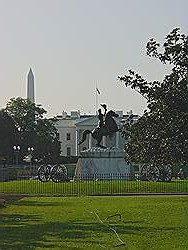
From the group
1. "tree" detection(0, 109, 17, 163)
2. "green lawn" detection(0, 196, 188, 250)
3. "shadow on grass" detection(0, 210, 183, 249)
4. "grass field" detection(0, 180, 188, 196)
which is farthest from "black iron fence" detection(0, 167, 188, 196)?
"tree" detection(0, 109, 17, 163)

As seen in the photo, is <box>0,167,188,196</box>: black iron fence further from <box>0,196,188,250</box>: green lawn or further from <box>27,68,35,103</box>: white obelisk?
<box>27,68,35,103</box>: white obelisk

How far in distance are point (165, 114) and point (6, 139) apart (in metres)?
61.5

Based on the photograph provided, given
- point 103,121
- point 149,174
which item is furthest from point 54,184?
point 103,121

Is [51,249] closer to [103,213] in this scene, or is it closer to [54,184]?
[103,213]

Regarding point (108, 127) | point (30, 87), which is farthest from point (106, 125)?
point (30, 87)

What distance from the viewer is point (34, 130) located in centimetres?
9550

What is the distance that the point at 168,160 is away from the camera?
88.9 feet

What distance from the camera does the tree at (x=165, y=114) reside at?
86.9 ft

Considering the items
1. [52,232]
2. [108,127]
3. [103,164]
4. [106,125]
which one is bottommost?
[52,232]

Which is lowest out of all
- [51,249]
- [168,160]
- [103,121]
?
[51,249]

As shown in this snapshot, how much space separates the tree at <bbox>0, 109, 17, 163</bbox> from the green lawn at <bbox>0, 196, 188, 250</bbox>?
58.7 meters

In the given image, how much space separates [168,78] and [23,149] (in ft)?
220

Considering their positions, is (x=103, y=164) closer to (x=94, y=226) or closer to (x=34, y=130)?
(x=94, y=226)

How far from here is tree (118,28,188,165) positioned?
1043 inches
